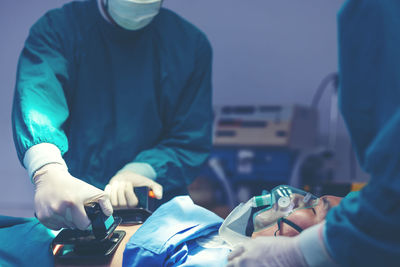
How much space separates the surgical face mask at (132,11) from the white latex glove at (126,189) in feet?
1.80

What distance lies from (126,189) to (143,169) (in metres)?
0.17

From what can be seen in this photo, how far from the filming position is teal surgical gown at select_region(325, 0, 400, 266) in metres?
0.51

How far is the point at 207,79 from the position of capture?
151 centimetres

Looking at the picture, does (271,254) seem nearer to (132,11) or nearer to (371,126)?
(371,126)

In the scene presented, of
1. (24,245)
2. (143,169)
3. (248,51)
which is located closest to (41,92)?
(143,169)

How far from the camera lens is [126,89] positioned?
4.57 feet

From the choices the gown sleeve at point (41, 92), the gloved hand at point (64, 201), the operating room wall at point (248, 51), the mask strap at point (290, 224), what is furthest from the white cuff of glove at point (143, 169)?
the operating room wall at point (248, 51)

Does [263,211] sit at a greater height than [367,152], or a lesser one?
lesser

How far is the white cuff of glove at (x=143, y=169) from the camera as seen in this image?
48.5 inches

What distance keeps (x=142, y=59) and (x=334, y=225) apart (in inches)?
41.1

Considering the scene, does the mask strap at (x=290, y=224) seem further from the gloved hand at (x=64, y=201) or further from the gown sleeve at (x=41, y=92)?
the gown sleeve at (x=41, y=92)

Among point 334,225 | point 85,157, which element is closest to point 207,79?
point 85,157

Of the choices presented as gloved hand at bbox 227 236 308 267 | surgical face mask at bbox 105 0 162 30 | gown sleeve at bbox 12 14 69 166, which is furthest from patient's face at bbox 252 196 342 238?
surgical face mask at bbox 105 0 162 30

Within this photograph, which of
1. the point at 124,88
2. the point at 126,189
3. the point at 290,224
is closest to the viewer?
the point at 290,224
